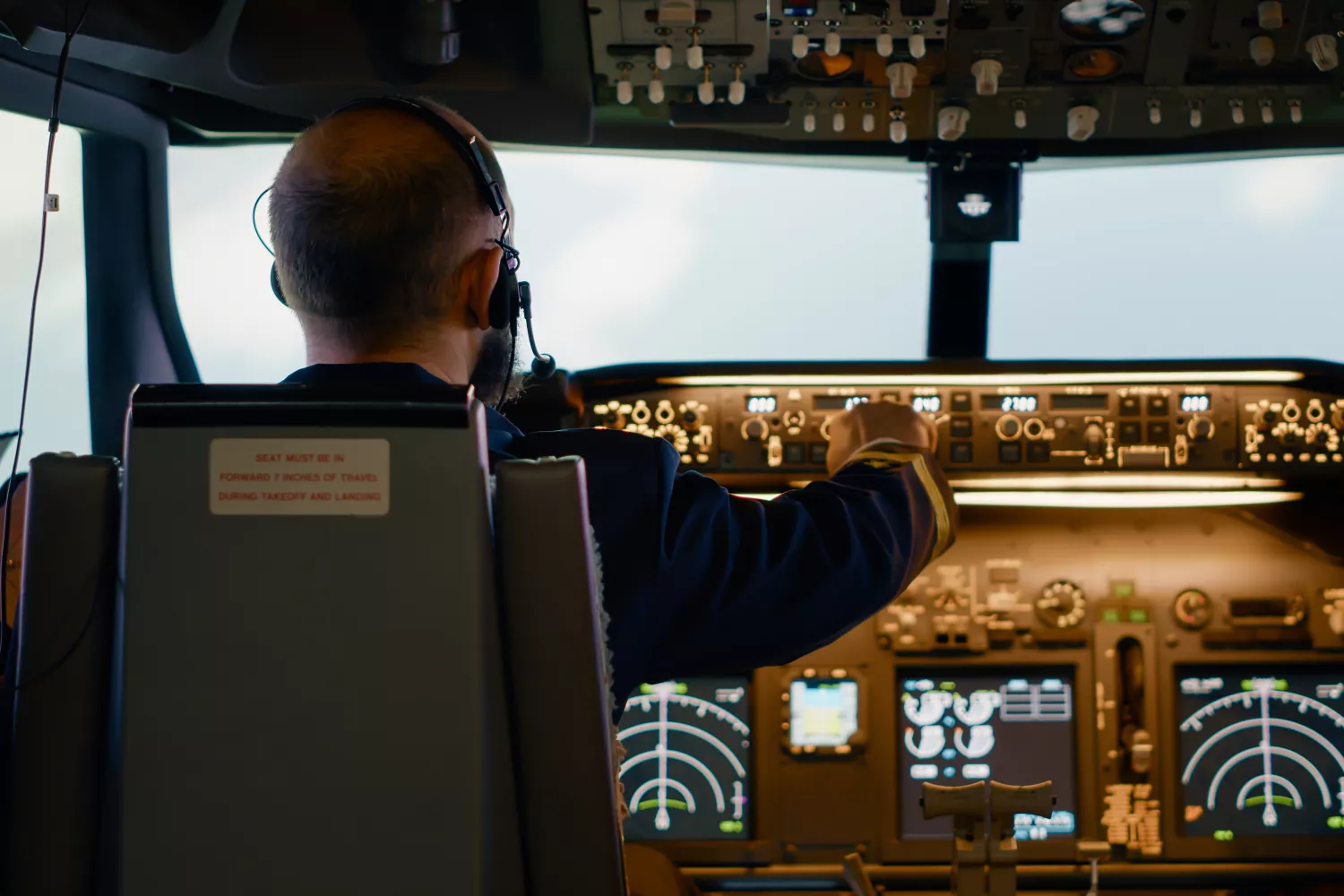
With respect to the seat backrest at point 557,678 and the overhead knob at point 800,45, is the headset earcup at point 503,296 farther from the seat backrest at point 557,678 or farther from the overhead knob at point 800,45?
the overhead knob at point 800,45

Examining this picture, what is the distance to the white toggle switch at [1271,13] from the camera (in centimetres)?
172

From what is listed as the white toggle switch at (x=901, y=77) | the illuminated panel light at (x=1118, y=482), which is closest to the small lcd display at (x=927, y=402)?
the illuminated panel light at (x=1118, y=482)

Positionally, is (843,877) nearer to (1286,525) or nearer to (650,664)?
(1286,525)

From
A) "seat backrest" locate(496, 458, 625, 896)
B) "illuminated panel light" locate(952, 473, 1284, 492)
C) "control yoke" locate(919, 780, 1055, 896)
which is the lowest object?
"control yoke" locate(919, 780, 1055, 896)

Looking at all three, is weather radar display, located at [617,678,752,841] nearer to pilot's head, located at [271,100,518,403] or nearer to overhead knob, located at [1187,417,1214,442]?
overhead knob, located at [1187,417,1214,442]

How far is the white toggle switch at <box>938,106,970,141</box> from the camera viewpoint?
2.04 metres

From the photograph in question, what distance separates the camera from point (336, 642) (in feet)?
→ 2.68

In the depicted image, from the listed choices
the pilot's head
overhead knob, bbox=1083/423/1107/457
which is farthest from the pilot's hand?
overhead knob, bbox=1083/423/1107/457

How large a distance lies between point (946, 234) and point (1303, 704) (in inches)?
46.0

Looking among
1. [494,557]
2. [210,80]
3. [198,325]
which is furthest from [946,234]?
[494,557]

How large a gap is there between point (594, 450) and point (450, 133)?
305 mm

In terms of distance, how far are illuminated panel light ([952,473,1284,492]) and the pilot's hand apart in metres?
0.80

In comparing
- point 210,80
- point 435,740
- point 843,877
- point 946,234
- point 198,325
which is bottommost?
point 843,877

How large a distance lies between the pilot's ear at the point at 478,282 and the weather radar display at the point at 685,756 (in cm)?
135
